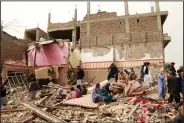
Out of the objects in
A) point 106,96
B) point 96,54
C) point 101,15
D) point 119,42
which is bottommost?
point 106,96

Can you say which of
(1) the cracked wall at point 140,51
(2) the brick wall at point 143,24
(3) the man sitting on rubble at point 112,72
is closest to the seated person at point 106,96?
(3) the man sitting on rubble at point 112,72

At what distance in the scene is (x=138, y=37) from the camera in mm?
19766

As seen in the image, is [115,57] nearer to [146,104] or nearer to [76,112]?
[146,104]

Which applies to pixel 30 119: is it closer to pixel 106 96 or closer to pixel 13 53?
pixel 106 96

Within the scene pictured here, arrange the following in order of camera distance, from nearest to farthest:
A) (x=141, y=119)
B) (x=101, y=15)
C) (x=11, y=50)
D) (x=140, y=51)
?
(x=141, y=119)
(x=11, y=50)
(x=140, y=51)
(x=101, y=15)

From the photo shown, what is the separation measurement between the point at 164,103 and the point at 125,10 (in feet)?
43.9

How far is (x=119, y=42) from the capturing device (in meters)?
20.1

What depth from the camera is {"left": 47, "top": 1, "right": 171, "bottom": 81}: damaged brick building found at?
19.1 metres

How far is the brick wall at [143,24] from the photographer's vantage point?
20.0m

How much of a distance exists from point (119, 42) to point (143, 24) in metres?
2.70

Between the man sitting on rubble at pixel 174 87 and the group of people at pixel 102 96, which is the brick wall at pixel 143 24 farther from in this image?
the man sitting on rubble at pixel 174 87

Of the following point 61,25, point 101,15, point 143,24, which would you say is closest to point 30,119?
point 143,24

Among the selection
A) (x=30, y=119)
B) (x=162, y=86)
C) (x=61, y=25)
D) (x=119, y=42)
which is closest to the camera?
(x=30, y=119)

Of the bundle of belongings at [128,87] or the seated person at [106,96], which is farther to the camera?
the bundle of belongings at [128,87]
